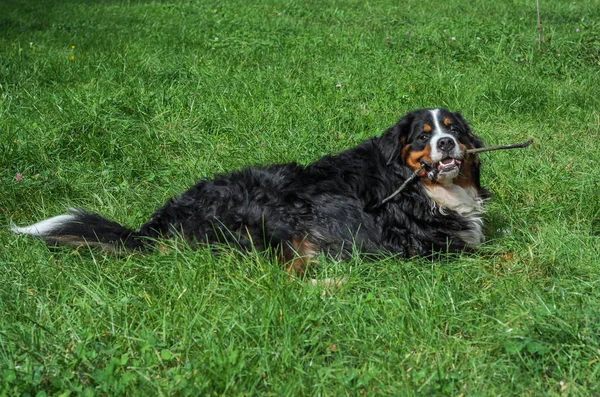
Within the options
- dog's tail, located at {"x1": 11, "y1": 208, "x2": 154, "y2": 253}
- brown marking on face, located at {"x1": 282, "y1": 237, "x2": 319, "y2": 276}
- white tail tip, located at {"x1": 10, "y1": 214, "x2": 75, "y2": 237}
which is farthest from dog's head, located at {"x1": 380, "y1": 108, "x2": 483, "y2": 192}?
white tail tip, located at {"x1": 10, "y1": 214, "x2": 75, "y2": 237}

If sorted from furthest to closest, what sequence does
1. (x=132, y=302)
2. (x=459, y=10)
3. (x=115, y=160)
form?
(x=459, y=10)
(x=115, y=160)
(x=132, y=302)

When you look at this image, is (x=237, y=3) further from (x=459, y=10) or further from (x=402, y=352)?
(x=402, y=352)

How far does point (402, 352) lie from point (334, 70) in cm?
460

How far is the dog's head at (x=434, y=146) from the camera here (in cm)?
363

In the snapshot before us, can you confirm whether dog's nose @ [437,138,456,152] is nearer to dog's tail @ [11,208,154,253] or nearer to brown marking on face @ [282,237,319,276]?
brown marking on face @ [282,237,319,276]

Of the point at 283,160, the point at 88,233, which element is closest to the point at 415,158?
the point at 283,160

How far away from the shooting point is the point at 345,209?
3.83m

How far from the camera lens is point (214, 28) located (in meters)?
9.09

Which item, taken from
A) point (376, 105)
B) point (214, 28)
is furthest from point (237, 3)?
point (376, 105)

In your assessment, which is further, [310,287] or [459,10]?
[459,10]

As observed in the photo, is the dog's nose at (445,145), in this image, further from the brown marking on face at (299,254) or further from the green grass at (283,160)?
the brown marking on face at (299,254)

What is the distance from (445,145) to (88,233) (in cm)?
190

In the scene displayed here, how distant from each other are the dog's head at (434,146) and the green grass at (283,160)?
458 mm

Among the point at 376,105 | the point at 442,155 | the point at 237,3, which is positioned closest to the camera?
the point at 442,155
